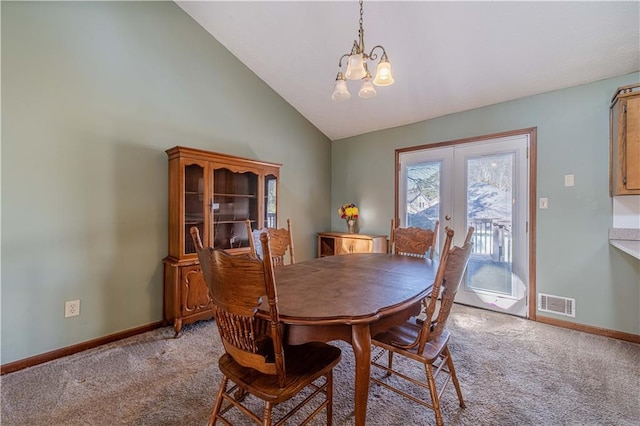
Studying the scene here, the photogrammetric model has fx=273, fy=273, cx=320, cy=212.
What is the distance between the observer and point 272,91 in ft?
12.2

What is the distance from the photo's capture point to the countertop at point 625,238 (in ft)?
7.47

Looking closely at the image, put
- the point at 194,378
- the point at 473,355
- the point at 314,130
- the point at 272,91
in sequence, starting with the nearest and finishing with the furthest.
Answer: the point at 194,378 → the point at 473,355 → the point at 272,91 → the point at 314,130

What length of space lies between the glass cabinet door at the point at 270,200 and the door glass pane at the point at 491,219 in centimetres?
235

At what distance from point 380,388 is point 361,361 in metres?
0.84

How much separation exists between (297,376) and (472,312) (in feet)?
8.77

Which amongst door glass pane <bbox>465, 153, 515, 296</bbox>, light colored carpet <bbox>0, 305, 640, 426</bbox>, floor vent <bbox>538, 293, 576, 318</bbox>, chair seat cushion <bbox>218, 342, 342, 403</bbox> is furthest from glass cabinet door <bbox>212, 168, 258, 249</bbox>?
floor vent <bbox>538, 293, 576, 318</bbox>

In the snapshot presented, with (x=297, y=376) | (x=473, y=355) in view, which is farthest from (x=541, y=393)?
(x=297, y=376)

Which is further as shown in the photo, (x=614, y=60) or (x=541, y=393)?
(x=614, y=60)

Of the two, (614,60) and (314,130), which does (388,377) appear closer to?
(614,60)

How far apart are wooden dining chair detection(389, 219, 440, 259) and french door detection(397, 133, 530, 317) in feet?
1.09

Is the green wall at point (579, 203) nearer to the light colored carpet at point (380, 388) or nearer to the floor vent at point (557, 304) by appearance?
the floor vent at point (557, 304)

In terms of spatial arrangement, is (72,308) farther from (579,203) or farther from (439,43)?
(579,203)

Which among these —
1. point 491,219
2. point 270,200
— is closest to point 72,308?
point 270,200

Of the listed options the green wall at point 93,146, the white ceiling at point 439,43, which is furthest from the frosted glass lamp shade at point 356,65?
the green wall at point 93,146
